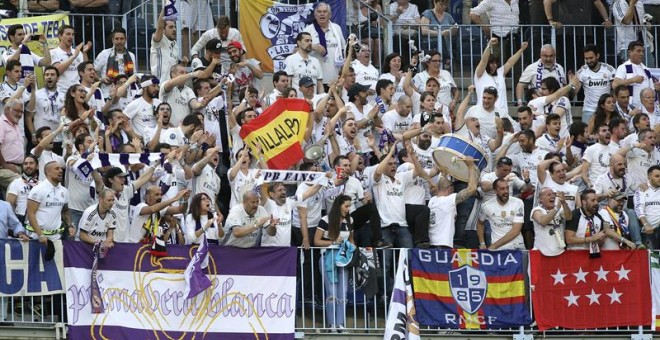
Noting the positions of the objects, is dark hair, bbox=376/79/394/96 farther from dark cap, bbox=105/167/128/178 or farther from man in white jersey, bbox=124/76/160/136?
dark cap, bbox=105/167/128/178

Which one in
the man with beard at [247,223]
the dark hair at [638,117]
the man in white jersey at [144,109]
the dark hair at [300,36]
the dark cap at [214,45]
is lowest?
the man with beard at [247,223]

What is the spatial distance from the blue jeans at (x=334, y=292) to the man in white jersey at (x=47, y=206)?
335 centimetres

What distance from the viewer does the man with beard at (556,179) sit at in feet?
86.9

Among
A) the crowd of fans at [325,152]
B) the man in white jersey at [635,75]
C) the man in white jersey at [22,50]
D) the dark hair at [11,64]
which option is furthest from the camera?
the man in white jersey at [635,75]

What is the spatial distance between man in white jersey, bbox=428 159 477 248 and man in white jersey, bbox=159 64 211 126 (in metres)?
3.68

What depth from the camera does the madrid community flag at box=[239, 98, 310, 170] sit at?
26188mm

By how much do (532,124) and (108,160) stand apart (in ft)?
21.8

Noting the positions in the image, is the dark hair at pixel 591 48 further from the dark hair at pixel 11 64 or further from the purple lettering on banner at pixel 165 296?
the dark hair at pixel 11 64

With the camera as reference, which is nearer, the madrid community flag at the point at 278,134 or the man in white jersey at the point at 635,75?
the madrid community flag at the point at 278,134

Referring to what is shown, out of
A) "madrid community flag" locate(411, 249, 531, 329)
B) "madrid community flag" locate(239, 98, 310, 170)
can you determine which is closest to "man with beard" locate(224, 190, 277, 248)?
"madrid community flag" locate(239, 98, 310, 170)

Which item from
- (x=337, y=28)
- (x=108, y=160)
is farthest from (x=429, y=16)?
(x=108, y=160)

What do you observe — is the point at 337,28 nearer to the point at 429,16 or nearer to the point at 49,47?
the point at 429,16

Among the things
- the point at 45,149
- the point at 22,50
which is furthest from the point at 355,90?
the point at 45,149

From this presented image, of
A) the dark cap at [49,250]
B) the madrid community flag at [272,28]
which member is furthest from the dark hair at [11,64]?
the madrid community flag at [272,28]
